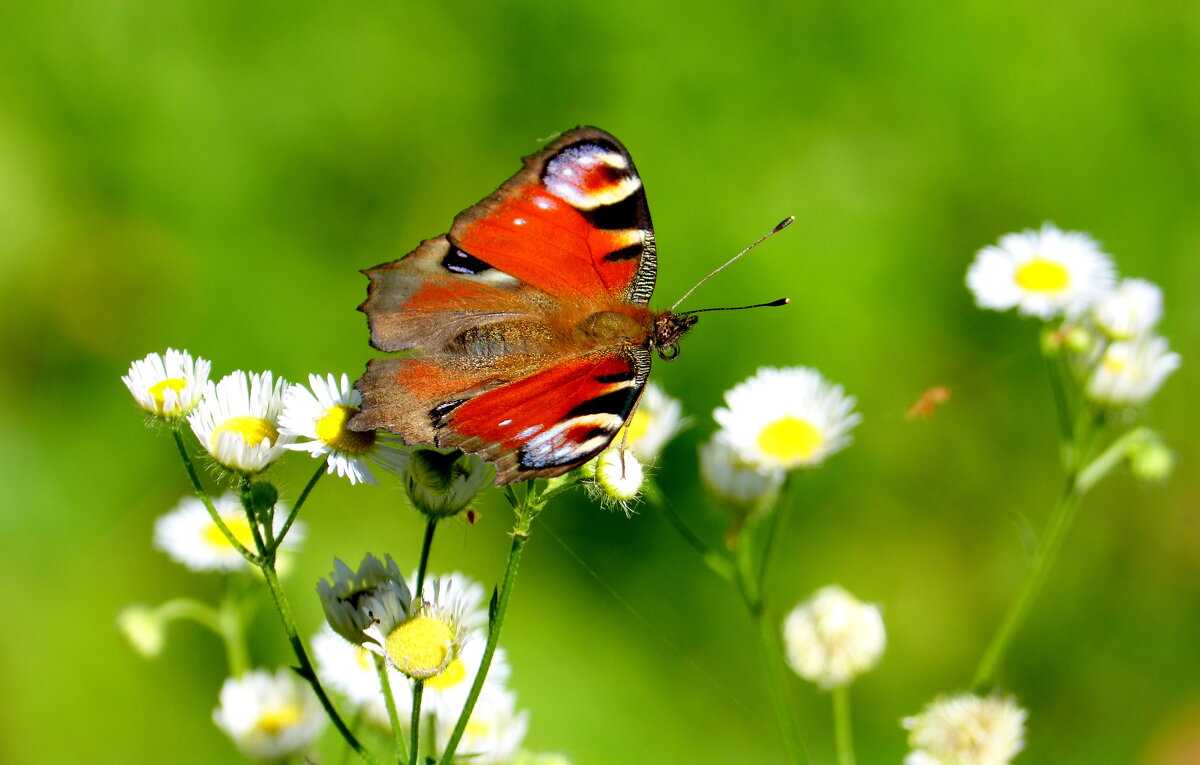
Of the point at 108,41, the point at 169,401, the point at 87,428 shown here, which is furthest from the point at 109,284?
the point at 169,401

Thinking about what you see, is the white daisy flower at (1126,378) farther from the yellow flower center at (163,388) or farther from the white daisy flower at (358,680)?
the yellow flower center at (163,388)

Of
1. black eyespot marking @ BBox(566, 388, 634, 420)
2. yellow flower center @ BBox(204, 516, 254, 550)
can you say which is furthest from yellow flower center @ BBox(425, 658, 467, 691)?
yellow flower center @ BBox(204, 516, 254, 550)

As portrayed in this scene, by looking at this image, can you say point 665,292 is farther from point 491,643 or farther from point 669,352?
point 491,643

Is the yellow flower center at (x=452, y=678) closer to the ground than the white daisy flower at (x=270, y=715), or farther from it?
closer to the ground

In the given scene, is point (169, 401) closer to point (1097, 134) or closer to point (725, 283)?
point (725, 283)

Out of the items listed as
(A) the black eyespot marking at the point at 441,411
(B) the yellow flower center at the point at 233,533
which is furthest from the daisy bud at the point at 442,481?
(B) the yellow flower center at the point at 233,533

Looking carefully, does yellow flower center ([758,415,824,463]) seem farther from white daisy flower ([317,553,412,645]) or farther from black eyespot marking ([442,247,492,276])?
white daisy flower ([317,553,412,645])
